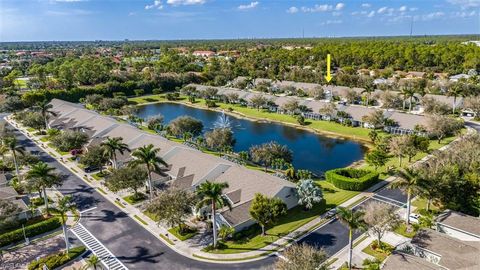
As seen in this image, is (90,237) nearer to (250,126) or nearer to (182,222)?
(182,222)

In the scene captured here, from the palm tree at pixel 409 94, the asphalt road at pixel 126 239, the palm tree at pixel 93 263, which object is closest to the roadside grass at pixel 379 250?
the asphalt road at pixel 126 239

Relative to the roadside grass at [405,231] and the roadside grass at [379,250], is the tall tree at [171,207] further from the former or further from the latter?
the roadside grass at [405,231]

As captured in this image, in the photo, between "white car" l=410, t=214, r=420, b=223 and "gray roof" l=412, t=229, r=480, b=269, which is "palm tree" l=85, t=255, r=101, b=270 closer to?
"gray roof" l=412, t=229, r=480, b=269

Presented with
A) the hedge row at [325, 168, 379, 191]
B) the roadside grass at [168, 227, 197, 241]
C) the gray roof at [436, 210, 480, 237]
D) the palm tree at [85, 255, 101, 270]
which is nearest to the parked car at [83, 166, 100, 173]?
the roadside grass at [168, 227, 197, 241]

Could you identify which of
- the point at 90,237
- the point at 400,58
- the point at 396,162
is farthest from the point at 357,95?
the point at 90,237

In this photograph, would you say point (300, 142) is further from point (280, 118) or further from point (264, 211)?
point (264, 211)

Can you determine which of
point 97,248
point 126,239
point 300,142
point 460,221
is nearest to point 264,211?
point 126,239

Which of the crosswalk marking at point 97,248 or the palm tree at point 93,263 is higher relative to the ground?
the palm tree at point 93,263
